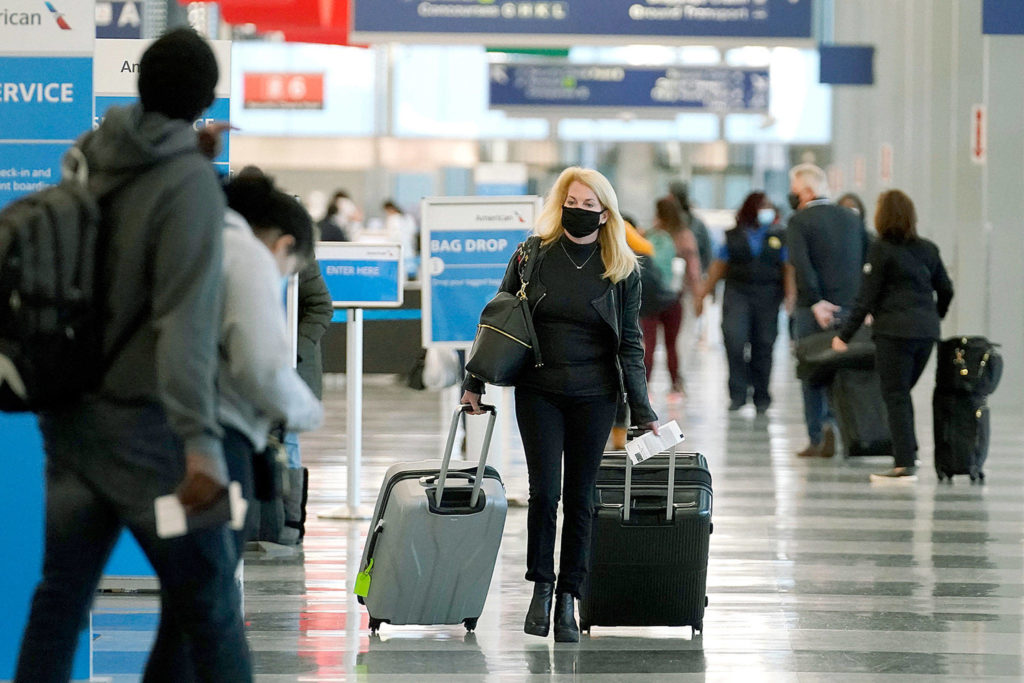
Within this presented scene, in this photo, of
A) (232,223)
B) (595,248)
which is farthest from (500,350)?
(232,223)

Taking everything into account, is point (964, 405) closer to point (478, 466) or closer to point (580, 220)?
point (478, 466)

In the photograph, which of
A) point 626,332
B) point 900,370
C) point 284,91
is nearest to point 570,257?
point 626,332

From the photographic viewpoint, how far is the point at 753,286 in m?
A: 12.2

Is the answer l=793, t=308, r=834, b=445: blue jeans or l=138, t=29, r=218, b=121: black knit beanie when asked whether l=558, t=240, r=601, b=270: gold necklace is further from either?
l=793, t=308, r=834, b=445: blue jeans

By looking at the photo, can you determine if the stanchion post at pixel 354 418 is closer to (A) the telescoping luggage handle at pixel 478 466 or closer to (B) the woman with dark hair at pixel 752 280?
(A) the telescoping luggage handle at pixel 478 466

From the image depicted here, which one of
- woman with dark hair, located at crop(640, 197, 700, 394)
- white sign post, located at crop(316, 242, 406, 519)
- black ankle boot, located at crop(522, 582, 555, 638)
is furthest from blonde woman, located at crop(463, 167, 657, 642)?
woman with dark hair, located at crop(640, 197, 700, 394)

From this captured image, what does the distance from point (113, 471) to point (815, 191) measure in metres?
7.88

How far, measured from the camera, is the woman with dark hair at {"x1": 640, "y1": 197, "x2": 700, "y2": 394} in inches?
501

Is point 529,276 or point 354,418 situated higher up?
point 529,276

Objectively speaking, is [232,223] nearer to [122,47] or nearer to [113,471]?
[113,471]

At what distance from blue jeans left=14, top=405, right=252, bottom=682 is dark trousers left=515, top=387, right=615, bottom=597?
6.43 ft

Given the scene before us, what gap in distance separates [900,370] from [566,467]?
4.26m

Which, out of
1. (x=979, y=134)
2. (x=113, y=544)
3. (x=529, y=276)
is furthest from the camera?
(x=979, y=134)

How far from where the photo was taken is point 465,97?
3441 cm
